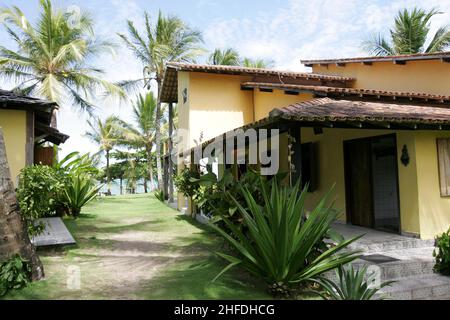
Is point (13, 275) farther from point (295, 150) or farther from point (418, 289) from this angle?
point (418, 289)

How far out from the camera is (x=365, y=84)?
46.8 feet

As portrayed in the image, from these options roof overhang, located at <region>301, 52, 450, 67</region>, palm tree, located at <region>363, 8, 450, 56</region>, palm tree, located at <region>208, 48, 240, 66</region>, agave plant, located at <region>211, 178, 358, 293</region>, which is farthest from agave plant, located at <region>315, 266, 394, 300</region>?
palm tree, located at <region>363, 8, 450, 56</region>

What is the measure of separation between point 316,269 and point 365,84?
11163 millimetres

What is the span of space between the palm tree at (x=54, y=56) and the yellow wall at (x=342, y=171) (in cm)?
1321

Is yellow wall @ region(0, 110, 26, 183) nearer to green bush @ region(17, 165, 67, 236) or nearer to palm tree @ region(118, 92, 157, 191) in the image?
green bush @ region(17, 165, 67, 236)

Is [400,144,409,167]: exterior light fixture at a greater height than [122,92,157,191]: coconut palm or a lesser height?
lesser

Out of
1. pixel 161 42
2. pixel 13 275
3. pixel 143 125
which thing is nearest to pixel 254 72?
pixel 161 42

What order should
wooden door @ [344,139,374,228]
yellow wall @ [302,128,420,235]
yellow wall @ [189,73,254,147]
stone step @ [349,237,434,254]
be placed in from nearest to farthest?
stone step @ [349,237,434,254], yellow wall @ [302,128,420,235], wooden door @ [344,139,374,228], yellow wall @ [189,73,254,147]

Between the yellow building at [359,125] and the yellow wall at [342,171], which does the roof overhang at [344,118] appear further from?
the yellow wall at [342,171]

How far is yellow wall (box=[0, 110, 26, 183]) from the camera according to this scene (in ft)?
32.6

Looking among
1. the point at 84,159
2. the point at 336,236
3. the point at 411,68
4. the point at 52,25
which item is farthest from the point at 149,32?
the point at 336,236

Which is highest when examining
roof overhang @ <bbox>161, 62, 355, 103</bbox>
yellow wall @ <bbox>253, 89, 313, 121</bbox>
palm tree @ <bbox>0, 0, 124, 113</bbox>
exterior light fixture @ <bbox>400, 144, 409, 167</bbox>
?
palm tree @ <bbox>0, 0, 124, 113</bbox>

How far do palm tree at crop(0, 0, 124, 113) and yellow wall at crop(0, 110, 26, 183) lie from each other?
27.0 ft

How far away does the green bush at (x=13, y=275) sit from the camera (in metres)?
5.00
